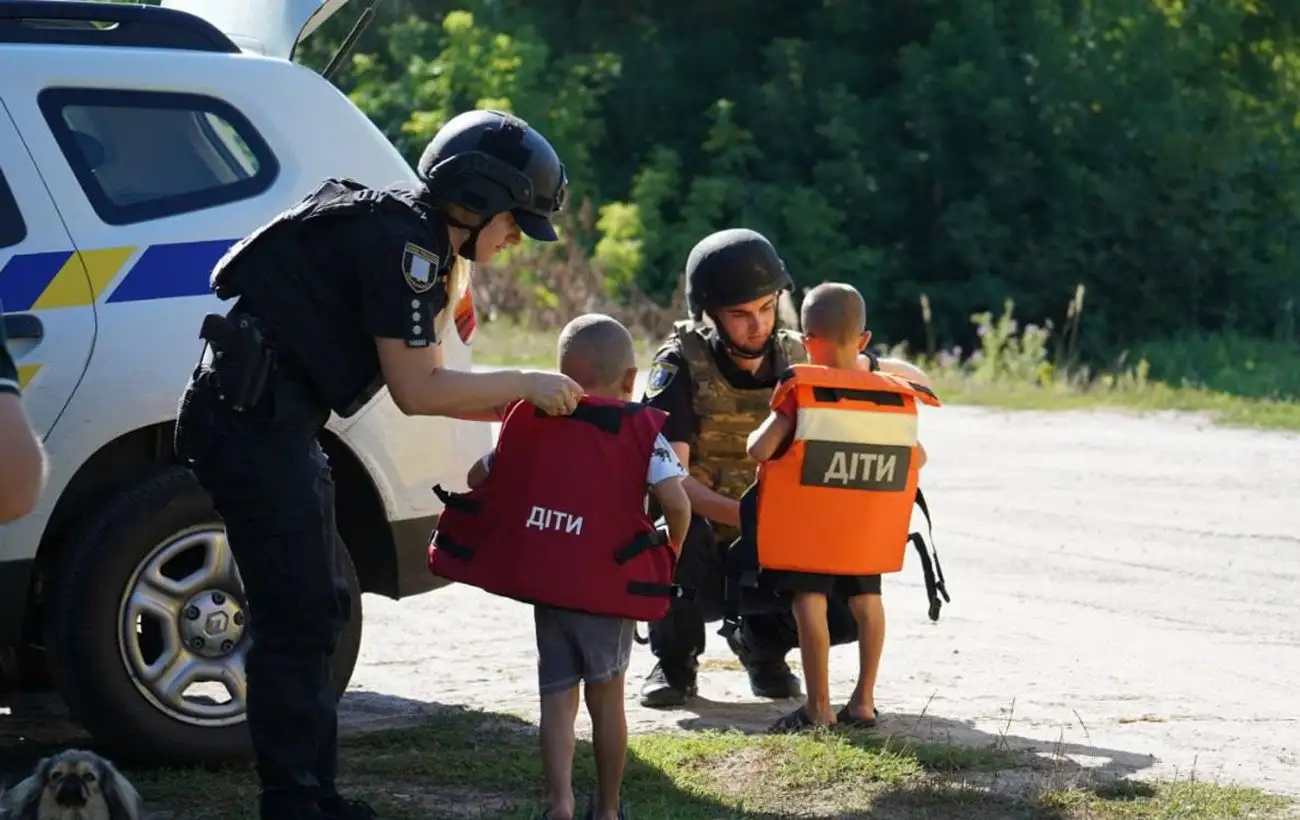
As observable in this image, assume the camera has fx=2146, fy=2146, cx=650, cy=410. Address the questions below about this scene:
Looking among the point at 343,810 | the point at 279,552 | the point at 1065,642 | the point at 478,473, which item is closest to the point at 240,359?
the point at 279,552

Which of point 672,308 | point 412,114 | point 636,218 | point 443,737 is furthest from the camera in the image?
point 412,114

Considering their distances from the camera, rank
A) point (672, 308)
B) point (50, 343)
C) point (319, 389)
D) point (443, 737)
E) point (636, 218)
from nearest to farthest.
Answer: point (319, 389) < point (50, 343) < point (443, 737) < point (672, 308) < point (636, 218)

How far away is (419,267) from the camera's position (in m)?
4.40

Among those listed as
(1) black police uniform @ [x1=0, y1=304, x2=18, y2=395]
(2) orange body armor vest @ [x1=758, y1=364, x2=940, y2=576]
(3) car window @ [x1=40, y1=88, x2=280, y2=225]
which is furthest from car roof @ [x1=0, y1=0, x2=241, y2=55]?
(1) black police uniform @ [x1=0, y1=304, x2=18, y2=395]

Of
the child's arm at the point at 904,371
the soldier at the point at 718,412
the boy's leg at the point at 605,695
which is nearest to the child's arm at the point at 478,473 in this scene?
the boy's leg at the point at 605,695

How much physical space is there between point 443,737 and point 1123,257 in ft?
76.5

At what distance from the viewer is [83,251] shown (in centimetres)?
532

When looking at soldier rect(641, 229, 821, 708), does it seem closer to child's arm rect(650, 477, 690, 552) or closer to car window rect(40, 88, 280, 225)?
child's arm rect(650, 477, 690, 552)

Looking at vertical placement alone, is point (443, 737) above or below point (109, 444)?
below

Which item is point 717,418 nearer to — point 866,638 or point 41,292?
point 866,638

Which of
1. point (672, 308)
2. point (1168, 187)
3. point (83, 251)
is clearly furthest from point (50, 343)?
point (1168, 187)

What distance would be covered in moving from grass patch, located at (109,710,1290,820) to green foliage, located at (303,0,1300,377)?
20714 millimetres

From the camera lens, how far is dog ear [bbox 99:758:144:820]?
13.9 feet

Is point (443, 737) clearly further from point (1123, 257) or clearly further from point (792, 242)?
point (1123, 257)
